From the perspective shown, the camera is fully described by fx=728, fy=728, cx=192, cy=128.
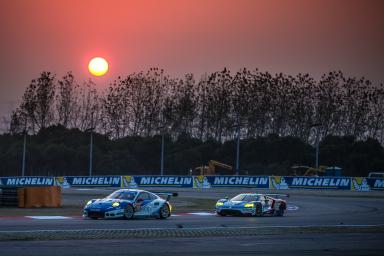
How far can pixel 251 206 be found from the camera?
31297mm

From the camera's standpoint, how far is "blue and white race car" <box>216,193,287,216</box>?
31078mm

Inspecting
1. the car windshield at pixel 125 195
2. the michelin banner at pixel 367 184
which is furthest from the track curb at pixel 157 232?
the michelin banner at pixel 367 184

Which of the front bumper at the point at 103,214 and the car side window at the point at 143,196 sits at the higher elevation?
the car side window at the point at 143,196

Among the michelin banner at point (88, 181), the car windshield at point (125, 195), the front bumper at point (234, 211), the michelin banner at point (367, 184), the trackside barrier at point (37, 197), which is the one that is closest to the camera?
Answer: the car windshield at point (125, 195)

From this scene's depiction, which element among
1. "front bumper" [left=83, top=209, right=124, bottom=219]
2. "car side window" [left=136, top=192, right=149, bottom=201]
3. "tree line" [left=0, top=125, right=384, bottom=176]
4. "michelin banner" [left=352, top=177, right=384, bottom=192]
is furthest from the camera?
"tree line" [left=0, top=125, right=384, bottom=176]

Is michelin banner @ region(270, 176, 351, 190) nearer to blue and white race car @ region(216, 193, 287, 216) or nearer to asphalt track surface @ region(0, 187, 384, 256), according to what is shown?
blue and white race car @ region(216, 193, 287, 216)

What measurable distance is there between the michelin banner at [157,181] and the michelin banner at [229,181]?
0.88m

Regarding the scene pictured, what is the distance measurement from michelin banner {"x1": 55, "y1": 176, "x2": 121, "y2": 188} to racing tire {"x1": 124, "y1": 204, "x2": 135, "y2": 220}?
42153 mm

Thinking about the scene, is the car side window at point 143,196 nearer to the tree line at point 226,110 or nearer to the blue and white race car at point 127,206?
the blue and white race car at point 127,206

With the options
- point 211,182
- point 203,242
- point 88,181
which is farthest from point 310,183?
point 203,242

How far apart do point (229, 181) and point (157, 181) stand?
687 centimetres

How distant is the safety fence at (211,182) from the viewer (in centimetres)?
6481

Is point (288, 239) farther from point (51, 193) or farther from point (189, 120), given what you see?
point (189, 120)

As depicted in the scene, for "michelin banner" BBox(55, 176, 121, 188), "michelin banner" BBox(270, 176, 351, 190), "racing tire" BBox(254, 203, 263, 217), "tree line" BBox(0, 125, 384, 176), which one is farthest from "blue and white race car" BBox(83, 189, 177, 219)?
"tree line" BBox(0, 125, 384, 176)
